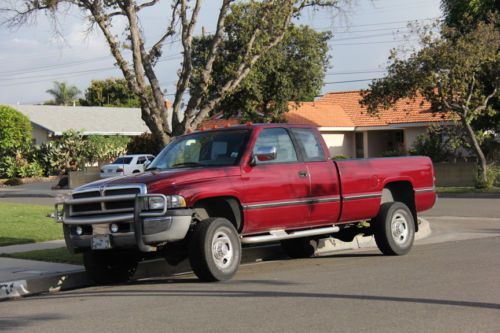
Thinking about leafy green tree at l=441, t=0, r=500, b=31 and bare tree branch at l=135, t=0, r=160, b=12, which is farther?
leafy green tree at l=441, t=0, r=500, b=31

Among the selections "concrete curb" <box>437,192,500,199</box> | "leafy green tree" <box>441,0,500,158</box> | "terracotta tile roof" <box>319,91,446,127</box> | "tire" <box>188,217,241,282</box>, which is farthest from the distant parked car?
"tire" <box>188,217,241,282</box>

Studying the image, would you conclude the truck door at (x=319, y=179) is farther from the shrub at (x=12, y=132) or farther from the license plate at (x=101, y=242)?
the shrub at (x=12, y=132)

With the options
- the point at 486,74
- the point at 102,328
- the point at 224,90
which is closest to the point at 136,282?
the point at 102,328

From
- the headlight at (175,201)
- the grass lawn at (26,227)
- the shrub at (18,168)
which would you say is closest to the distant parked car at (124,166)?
the shrub at (18,168)

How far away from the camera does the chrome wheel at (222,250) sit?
31.0 feet

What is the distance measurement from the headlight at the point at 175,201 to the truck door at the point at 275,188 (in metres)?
0.98

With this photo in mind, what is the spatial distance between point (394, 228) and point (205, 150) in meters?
3.47

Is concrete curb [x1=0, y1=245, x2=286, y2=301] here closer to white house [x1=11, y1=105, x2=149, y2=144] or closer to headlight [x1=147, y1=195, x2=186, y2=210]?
headlight [x1=147, y1=195, x2=186, y2=210]

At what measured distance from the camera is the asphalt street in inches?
277

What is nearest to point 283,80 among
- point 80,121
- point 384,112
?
point 384,112

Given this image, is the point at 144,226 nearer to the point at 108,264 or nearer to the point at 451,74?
the point at 108,264

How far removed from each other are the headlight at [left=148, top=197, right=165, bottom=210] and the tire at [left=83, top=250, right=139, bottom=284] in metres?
1.30

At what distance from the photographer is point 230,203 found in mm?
9922

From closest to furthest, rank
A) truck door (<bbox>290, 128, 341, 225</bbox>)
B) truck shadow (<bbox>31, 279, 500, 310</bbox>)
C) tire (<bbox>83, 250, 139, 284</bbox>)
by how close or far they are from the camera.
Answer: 1. truck shadow (<bbox>31, 279, 500, 310</bbox>)
2. tire (<bbox>83, 250, 139, 284</bbox>)
3. truck door (<bbox>290, 128, 341, 225</bbox>)
